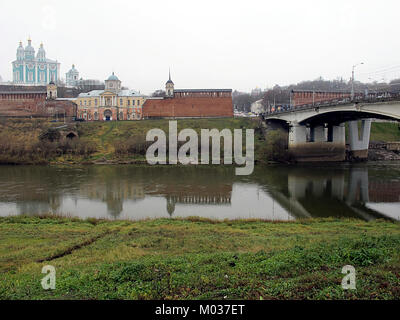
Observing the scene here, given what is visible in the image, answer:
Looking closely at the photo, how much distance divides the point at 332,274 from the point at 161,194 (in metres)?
18.7

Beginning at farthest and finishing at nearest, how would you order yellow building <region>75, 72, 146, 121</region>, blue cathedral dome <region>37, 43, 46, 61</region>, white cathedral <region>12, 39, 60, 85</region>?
blue cathedral dome <region>37, 43, 46, 61</region>, white cathedral <region>12, 39, 60, 85</region>, yellow building <region>75, 72, 146, 121</region>

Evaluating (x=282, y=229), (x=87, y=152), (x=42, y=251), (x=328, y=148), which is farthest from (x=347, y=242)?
(x=87, y=152)

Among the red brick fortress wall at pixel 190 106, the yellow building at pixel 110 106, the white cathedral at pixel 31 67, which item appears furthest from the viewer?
the white cathedral at pixel 31 67

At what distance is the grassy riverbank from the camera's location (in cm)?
634

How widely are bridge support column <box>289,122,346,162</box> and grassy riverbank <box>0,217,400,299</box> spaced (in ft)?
97.5

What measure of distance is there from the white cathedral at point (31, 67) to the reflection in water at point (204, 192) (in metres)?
121

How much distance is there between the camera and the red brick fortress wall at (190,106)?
2611 inches

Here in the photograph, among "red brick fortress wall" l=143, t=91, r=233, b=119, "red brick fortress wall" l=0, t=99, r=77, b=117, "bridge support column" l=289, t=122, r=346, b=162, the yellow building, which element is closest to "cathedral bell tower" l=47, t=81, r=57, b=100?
"red brick fortress wall" l=0, t=99, r=77, b=117

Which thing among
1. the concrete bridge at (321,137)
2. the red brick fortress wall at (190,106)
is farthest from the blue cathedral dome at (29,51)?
the concrete bridge at (321,137)

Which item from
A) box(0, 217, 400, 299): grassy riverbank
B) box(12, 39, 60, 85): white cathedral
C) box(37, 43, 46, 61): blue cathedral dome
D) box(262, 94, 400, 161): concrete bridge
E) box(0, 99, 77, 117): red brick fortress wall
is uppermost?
box(37, 43, 46, 61): blue cathedral dome

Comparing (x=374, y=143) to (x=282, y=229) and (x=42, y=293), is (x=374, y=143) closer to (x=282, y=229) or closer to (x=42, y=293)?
(x=282, y=229)

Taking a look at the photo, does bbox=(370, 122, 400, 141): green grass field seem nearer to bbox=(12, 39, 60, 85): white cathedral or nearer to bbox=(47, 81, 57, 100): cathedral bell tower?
bbox=(47, 81, 57, 100): cathedral bell tower

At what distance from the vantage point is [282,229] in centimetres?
1466

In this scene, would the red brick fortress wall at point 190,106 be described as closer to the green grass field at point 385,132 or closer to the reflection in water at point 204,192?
the green grass field at point 385,132
